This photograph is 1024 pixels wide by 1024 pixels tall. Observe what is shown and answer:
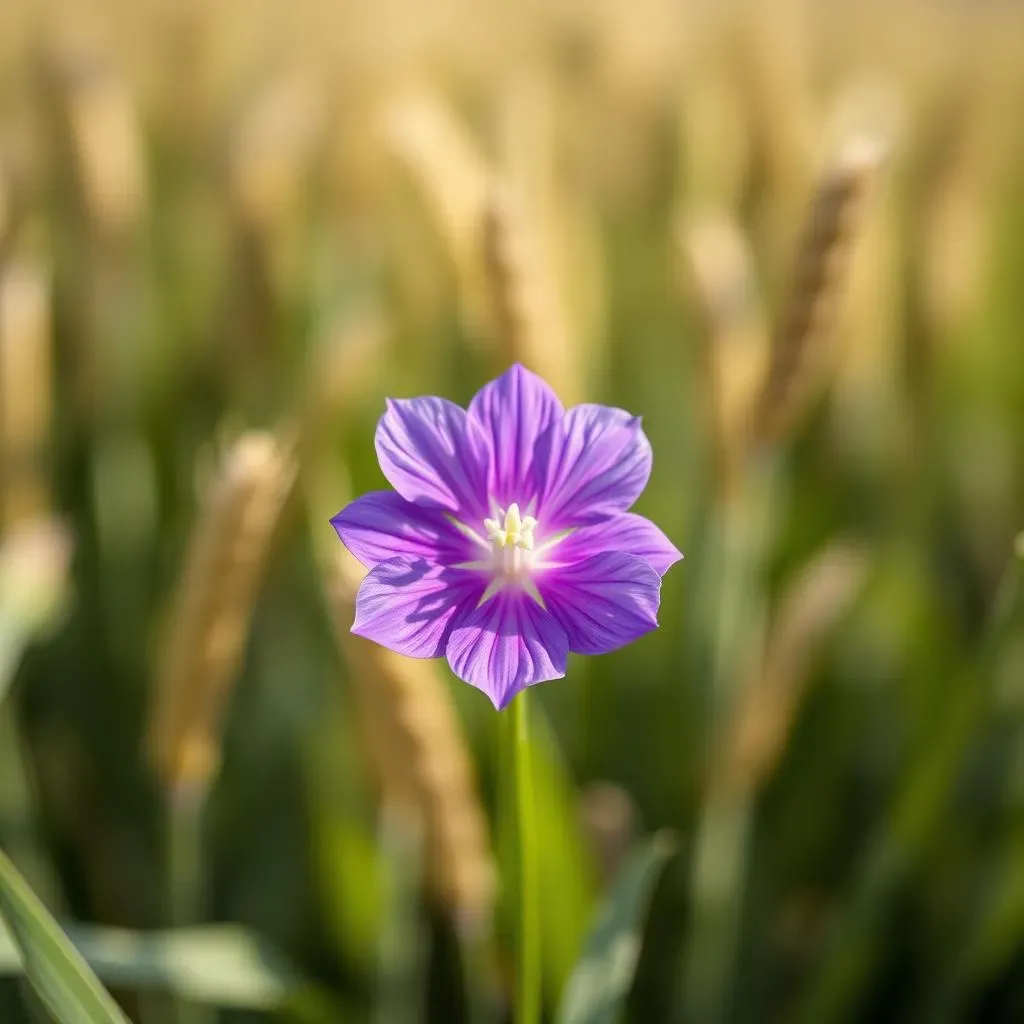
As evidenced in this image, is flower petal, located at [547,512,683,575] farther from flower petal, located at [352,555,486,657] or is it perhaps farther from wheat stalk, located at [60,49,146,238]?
wheat stalk, located at [60,49,146,238]

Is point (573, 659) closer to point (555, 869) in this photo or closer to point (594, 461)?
point (555, 869)

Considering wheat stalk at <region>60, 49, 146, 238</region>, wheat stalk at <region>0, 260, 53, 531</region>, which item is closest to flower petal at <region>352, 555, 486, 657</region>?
wheat stalk at <region>0, 260, 53, 531</region>

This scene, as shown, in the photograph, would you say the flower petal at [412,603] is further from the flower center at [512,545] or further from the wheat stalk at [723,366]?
the wheat stalk at [723,366]

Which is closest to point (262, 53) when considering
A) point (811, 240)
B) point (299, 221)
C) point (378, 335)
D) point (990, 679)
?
point (299, 221)

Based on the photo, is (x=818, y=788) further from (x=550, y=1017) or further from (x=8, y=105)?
(x=8, y=105)

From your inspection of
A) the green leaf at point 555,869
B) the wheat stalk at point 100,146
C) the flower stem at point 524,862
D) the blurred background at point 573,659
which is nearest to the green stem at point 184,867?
the blurred background at point 573,659

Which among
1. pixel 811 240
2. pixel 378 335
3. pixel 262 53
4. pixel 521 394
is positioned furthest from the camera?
pixel 262 53
